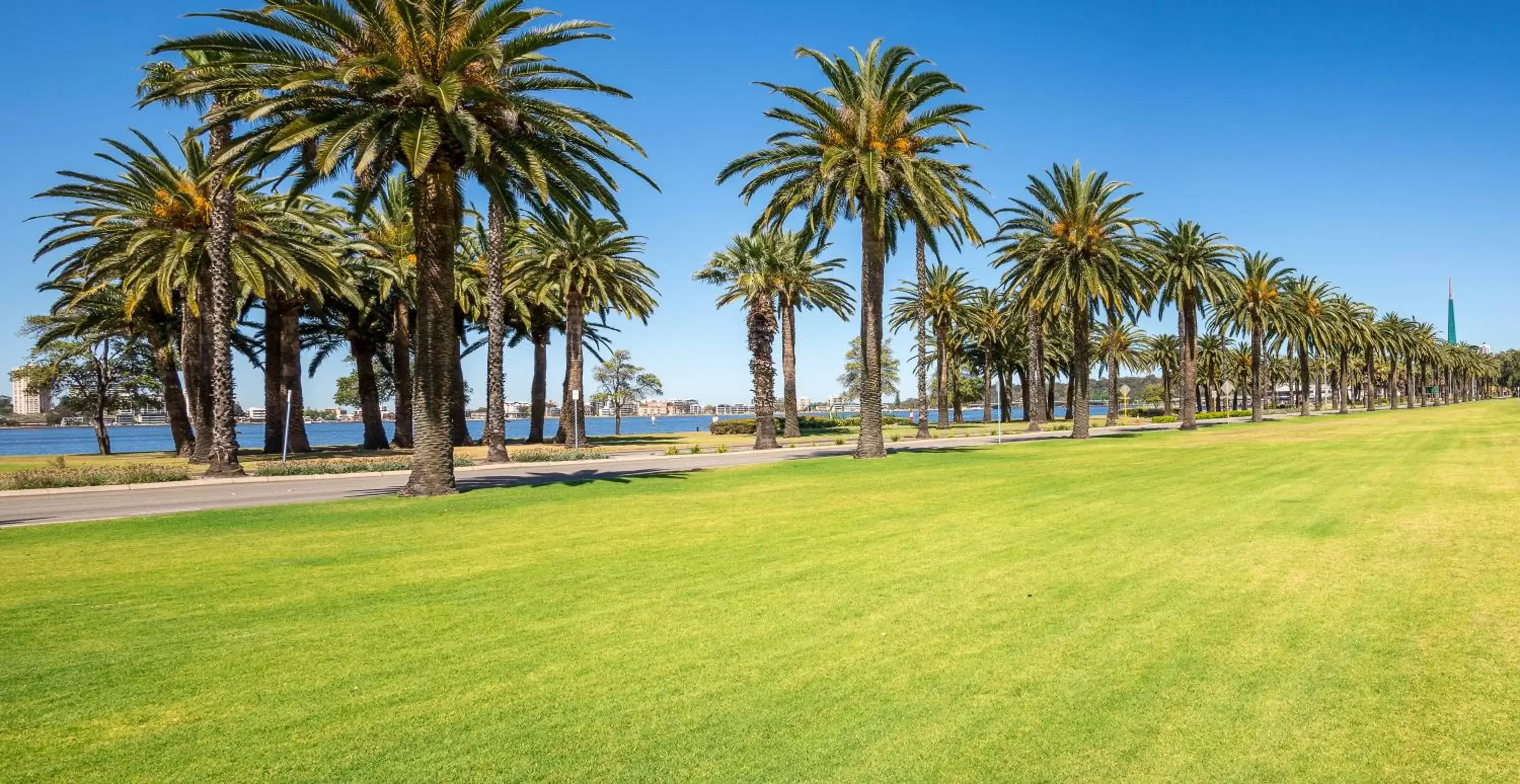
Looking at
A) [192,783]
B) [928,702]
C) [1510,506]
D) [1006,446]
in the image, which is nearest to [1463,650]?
[928,702]

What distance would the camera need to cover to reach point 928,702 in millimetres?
5383

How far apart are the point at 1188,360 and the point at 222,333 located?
52201 millimetres

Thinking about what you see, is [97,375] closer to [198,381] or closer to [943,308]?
[198,381]

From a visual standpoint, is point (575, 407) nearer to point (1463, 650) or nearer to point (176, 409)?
point (176, 409)

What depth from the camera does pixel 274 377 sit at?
132ft

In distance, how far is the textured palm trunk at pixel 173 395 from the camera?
39438mm

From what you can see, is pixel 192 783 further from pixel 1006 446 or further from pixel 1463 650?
pixel 1006 446

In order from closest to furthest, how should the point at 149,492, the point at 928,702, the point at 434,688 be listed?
the point at 928,702 → the point at 434,688 → the point at 149,492

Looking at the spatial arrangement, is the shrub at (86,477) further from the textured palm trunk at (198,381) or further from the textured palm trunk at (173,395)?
the textured palm trunk at (173,395)

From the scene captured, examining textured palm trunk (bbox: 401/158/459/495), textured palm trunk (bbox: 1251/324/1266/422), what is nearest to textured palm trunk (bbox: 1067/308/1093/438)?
textured palm trunk (bbox: 1251/324/1266/422)

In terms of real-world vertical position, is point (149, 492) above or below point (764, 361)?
below

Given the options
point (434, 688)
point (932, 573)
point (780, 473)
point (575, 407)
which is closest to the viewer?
point (434, 688)

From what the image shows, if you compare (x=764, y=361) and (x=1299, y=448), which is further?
(x=764, y=361)

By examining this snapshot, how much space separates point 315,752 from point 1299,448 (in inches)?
1241
